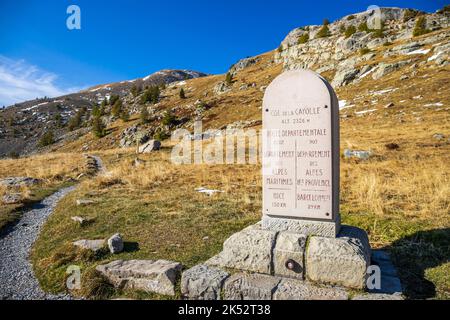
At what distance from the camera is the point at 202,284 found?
15.7 ft

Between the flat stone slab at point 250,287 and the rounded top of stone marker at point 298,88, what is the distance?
2.95 metres

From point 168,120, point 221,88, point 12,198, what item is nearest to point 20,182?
point 12,198

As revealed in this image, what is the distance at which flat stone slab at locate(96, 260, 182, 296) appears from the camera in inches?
198

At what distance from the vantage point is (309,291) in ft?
14.5

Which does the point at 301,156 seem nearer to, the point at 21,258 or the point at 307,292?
the point at 307,292

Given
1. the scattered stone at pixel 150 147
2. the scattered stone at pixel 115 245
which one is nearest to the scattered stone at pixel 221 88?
the scattered stone at pixel 150 147

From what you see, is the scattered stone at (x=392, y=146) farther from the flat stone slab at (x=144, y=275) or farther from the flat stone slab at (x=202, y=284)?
the flat stone slab at (x=144, y=275)

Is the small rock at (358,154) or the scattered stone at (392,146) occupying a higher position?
the scattered stone at (392,146)

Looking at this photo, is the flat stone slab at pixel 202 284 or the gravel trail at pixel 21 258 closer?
the flat stone slab at pixel 202 284

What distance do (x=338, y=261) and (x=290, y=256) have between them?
2.31 ft

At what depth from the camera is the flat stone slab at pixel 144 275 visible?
5.03 meters

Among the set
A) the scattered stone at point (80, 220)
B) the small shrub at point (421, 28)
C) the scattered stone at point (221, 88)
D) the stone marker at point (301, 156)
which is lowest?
the scattered stone at point (80, 220)
